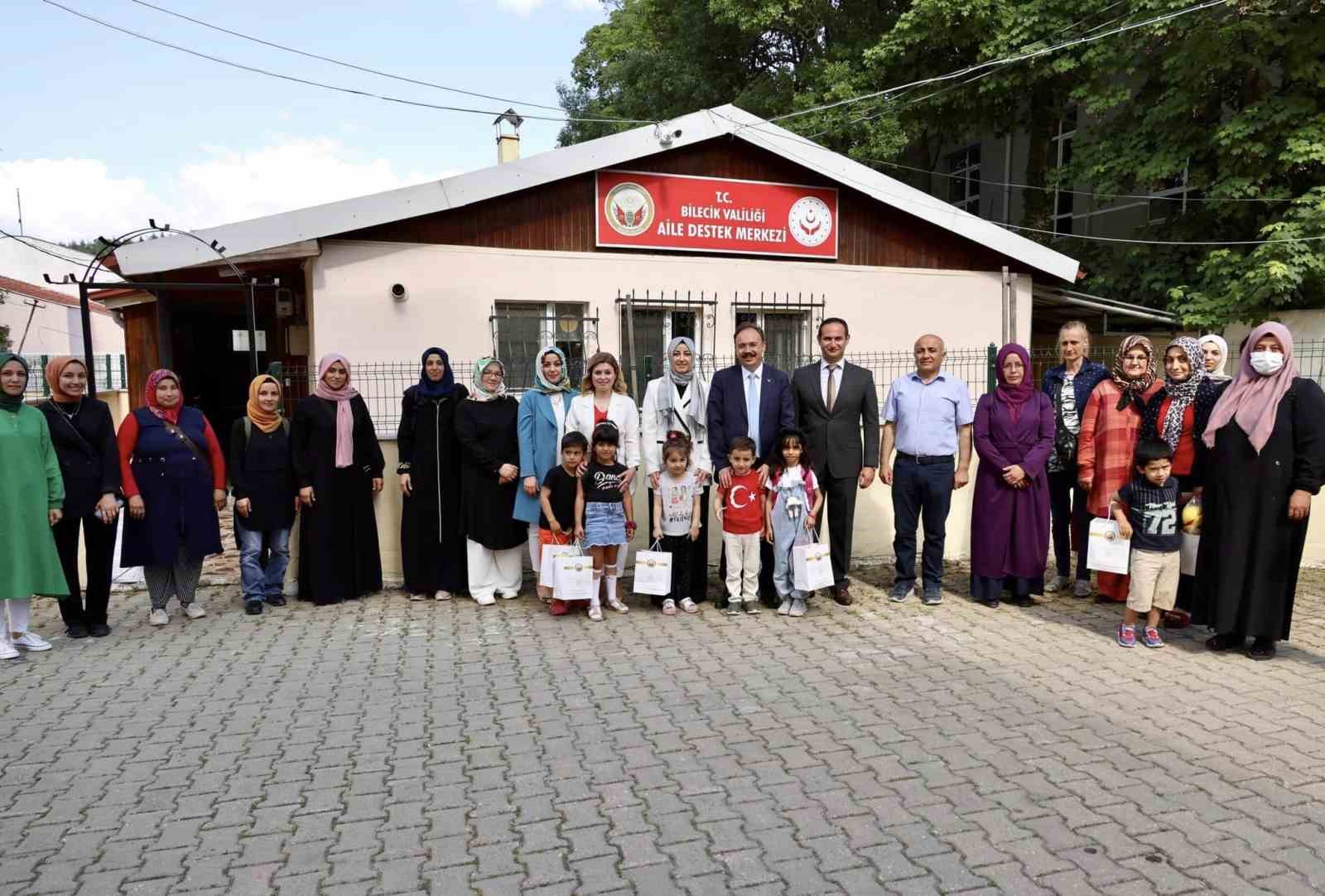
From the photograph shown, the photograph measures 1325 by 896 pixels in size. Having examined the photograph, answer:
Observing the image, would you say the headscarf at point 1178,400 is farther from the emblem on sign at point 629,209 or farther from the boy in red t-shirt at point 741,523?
the emblem on sign at point 629,209

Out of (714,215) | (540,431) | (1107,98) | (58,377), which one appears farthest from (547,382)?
(1107,98)

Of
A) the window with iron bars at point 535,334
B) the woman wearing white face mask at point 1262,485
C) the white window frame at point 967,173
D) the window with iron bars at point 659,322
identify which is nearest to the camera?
the woman wearing white face mask at point 1262,485

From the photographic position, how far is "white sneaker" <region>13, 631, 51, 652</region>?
5574 millimetres

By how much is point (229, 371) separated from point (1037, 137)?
16630 millimetres

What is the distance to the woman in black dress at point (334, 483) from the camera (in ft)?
21.5

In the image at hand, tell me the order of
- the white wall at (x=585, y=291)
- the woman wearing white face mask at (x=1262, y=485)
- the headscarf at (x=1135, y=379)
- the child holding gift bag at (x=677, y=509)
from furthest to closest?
the white wall at (x=585, y=291) < the child holding gift bag at (x=677, y=509) < the headscarf at (x=1135, y=379) < the woman wearing white face mask at (x=1262, y=485)

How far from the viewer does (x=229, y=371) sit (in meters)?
15.7

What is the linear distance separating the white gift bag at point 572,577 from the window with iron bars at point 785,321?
5885mm

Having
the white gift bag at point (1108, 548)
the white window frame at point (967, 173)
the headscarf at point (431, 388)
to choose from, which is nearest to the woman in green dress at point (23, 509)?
the headscarf at point (431, 388)

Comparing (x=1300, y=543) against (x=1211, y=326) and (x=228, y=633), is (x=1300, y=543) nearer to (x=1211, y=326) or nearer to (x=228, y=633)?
(x=228, y=633)

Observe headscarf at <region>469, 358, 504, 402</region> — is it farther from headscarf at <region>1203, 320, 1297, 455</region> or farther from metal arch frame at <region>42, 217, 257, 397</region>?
headscarf at <region>1203, 320, 1297, 455</region>

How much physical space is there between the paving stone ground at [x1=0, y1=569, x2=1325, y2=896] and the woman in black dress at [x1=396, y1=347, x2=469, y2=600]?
815 mm

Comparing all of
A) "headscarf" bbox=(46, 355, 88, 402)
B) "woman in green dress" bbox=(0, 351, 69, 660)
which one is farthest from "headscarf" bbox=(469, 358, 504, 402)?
"woman in green dress" bbox=(0, 351, 69, 660)

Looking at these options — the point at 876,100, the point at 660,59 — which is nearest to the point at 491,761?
the point at 876,100
